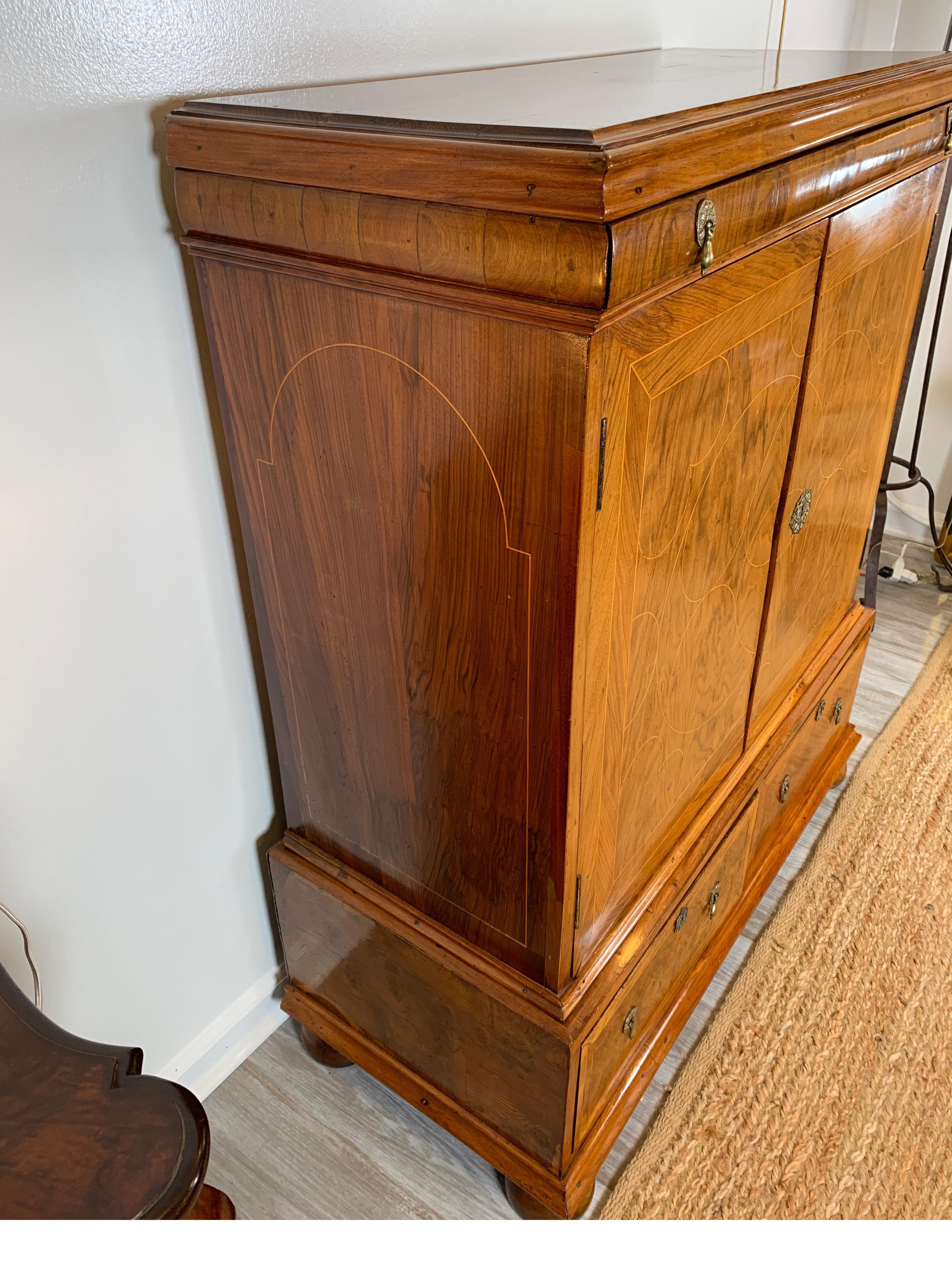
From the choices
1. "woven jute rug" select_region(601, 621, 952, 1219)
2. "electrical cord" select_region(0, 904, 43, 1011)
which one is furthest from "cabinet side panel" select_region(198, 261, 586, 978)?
"woven jute rug" select_region(601, 621, 952, 1219)

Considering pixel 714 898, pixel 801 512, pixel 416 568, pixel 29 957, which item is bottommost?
pixel 714 898

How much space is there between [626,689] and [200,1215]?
508 millimetres

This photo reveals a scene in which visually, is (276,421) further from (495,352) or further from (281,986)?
(281,986)

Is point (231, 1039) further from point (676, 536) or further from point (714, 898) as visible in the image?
point (676, 536)

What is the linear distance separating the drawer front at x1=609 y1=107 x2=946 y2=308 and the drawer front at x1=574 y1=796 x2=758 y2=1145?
0.70 meters

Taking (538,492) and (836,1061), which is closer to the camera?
(538,492)

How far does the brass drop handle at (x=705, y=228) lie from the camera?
1.95ft

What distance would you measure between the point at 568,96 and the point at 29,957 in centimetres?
85

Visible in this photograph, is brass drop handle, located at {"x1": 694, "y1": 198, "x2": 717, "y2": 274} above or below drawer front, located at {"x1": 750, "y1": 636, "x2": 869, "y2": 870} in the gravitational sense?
above

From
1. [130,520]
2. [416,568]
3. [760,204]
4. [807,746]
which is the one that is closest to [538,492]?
[416,568]

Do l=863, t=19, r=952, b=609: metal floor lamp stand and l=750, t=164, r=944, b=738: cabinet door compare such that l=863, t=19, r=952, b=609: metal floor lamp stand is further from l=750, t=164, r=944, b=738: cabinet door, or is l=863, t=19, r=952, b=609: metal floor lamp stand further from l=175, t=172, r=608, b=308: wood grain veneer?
l=175, t=172, r=608, b=308: wood grain veneer

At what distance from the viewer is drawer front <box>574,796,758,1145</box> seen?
0.95 metres

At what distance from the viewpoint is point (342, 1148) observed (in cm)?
109

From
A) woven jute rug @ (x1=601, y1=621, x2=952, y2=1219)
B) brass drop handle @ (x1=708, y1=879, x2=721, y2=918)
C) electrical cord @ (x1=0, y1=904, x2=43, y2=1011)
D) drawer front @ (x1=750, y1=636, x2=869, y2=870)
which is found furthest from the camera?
drawer front @ (x1=750, y1=636, x2=869, y2=870)
